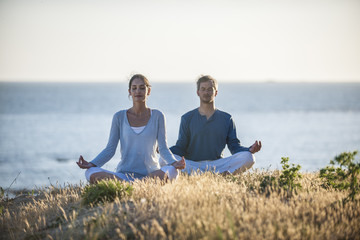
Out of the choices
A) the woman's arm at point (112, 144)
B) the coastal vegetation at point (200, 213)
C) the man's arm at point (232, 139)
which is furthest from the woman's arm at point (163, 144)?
the man's arm at point (232, 139)

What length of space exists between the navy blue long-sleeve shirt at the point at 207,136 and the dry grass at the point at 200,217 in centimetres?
248

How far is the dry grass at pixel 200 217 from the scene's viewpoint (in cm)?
477

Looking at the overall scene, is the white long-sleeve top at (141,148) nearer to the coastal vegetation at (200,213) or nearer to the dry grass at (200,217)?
the coastal vegetation at (200,213)

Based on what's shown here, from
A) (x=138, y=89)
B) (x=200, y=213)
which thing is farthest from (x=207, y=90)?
(x=200, y=213)

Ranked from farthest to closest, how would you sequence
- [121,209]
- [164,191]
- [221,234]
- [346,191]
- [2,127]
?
[2,127]
[346,191]
[164,191]
[121,209]
[221,234]

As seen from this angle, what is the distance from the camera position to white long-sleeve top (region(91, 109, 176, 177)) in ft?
24.9

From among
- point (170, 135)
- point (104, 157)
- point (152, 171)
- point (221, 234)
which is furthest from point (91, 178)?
point (170, 135)

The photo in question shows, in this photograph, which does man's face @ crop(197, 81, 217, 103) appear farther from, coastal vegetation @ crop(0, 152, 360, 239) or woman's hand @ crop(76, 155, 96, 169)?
woman's hand @ crop(76, 155, 96, 169)

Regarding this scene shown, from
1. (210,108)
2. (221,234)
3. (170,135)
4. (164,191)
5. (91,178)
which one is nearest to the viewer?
(221,234)

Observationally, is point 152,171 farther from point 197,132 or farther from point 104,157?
point 197,132

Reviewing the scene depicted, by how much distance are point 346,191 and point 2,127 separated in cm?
5107

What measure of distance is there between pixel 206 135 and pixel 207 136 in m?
0.03

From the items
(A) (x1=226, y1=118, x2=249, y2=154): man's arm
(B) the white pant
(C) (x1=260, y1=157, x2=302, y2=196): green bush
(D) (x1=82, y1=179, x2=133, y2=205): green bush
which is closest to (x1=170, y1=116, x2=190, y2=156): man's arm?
(B) the white pant

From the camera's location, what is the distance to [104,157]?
767 cm
